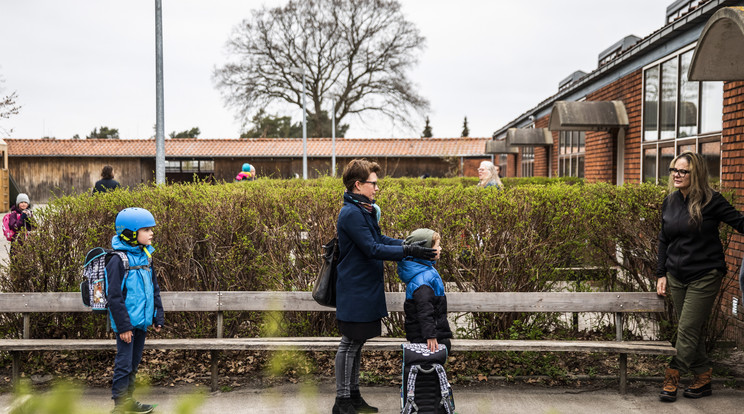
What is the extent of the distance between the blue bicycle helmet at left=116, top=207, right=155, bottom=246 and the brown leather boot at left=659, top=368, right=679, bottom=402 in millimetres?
4103

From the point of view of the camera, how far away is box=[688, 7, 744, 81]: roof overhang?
5.12 metres

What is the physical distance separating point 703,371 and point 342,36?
4137 centimetres

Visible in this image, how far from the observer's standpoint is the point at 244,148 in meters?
40.2

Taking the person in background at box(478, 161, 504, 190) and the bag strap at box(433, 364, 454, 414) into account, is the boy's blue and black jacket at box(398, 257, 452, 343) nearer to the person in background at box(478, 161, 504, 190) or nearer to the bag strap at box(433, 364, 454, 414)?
the bag strap at box(433, 364, 454, 414)

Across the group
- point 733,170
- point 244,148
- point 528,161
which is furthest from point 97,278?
point 244,148

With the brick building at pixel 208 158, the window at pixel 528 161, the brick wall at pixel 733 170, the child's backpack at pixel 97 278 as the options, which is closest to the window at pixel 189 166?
the brick building at pixel 208 158

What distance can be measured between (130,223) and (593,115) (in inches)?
351

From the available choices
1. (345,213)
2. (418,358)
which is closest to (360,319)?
(418,358)

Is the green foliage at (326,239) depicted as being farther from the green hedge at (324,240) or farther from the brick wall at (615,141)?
the brick wall at (615,141)

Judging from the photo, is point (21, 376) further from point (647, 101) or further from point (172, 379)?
point (647, 101)

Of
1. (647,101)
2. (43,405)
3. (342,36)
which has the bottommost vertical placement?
(43,405)

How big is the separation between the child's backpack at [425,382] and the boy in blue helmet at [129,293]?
181 cm

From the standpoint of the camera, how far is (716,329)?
210 inches

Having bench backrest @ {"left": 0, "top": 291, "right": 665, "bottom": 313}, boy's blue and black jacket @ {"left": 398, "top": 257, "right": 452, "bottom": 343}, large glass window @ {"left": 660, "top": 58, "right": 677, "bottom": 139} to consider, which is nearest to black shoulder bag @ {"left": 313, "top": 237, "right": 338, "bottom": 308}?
boy's blue and black jacket @ {"left": 398, "top": 257, "right": 452, "bottom": 343}
